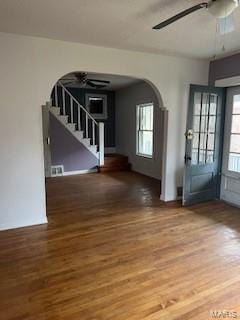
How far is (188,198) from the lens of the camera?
14.1ft

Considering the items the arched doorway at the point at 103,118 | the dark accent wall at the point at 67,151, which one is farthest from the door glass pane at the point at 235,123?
the dark accent wall at the point at 67,151

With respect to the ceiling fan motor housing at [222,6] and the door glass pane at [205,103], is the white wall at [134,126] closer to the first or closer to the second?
the door glass pane at [205,103]

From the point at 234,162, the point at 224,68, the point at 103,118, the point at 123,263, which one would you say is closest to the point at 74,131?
the point at 103,118

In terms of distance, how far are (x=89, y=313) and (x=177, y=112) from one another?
11.4 feet

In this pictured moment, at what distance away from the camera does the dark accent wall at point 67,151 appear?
663 centimetres

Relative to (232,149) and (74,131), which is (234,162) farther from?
(74,131)

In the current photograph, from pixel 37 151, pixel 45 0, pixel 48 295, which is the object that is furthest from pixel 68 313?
pixel 45 0

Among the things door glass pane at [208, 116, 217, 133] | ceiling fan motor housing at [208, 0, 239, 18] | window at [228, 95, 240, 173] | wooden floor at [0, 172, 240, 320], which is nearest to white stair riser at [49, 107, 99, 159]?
wooden floor at [0, 172, 240, 320]

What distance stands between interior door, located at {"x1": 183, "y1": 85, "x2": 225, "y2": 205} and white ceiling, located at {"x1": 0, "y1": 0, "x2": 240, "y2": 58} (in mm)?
790

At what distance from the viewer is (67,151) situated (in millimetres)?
6844

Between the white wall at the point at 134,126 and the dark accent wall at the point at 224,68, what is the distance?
6.09ft

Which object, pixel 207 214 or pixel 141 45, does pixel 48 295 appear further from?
pixel 141 45

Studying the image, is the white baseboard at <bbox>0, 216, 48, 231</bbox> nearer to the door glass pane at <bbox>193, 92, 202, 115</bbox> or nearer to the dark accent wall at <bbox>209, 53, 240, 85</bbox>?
the door glass pane at <bbox>193, 92, 202, 115</bbox>

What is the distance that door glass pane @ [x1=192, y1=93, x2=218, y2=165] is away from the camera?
165 inches
